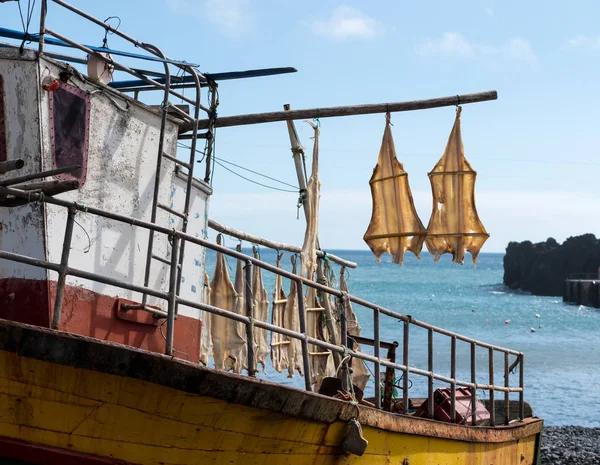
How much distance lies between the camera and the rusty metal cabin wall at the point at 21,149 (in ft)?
20.9

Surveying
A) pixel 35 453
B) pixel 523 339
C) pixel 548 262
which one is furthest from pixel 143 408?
pixel 548 262

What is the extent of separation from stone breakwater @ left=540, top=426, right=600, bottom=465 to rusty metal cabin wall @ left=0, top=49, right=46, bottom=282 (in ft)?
47.9

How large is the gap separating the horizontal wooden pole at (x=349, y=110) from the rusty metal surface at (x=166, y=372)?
379 cm

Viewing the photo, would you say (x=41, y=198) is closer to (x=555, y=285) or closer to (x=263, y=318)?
(x=263, y=318)

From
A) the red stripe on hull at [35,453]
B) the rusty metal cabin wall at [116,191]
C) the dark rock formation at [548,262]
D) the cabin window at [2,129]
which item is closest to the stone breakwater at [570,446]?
the rusty metal cabin wall at [116,191]

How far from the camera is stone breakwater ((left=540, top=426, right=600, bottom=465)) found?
18.3m

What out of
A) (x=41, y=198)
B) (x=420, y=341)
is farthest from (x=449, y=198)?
(x=420, y=341)

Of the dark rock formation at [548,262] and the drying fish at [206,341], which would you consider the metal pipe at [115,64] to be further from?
the dark rock formation at [548,262]

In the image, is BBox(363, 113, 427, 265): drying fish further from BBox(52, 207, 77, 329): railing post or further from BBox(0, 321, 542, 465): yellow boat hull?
BBox(52, 207, 77, 329): railing post

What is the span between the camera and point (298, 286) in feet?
23.6

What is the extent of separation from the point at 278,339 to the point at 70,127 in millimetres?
5024

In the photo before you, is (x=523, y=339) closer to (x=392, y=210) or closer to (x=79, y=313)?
(x=392, y=210)

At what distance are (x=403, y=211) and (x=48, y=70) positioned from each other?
5.12 m

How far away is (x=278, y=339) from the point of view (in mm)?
10883
